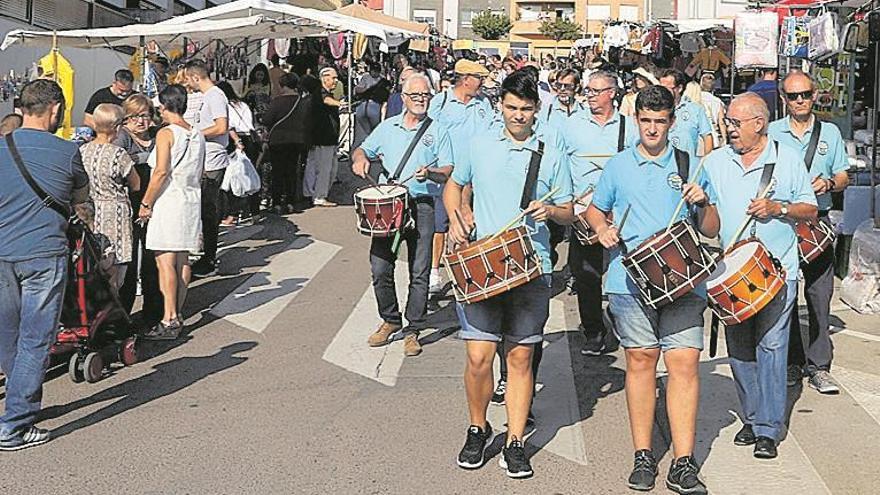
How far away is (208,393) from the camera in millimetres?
6832

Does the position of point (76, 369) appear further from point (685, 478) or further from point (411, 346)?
point (685, 478)

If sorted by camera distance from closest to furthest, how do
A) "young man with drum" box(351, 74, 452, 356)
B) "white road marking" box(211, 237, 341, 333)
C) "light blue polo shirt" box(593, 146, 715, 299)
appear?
"light blue polo shirt" box(593, 146, 715, 299) < "young man with drum" box(351, 74, 452, 356) < "white road marking" box(211, 237, 341, 333)

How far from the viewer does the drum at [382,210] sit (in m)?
7.41

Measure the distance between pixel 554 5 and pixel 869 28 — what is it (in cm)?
Answer: 8205

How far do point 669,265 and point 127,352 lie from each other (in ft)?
13.3

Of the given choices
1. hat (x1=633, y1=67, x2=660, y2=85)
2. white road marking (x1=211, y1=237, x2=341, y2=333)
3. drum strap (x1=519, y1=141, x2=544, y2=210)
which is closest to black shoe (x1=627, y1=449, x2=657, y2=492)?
drum strap (x1=519, y1=141, x2=544, y2=210)

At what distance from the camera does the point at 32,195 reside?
230 inches

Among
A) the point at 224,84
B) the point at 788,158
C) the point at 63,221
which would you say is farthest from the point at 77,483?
the point at 224,84

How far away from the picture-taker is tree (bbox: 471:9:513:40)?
80000 mm

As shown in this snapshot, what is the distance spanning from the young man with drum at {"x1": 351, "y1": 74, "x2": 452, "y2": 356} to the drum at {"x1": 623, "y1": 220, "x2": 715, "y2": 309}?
9.39 ft

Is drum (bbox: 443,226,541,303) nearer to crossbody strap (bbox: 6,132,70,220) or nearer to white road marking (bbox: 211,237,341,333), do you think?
crossbody strap (bbox: 6,132,70,220)

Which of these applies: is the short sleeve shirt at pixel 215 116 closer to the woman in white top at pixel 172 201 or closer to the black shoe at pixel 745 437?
the woman in white top at pixel 172 201

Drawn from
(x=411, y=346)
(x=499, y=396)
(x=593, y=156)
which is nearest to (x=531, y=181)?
(x=499, y=396)

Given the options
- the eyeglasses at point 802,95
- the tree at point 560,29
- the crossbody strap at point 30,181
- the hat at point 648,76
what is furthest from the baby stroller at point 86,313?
A: the tree at point 560,29
